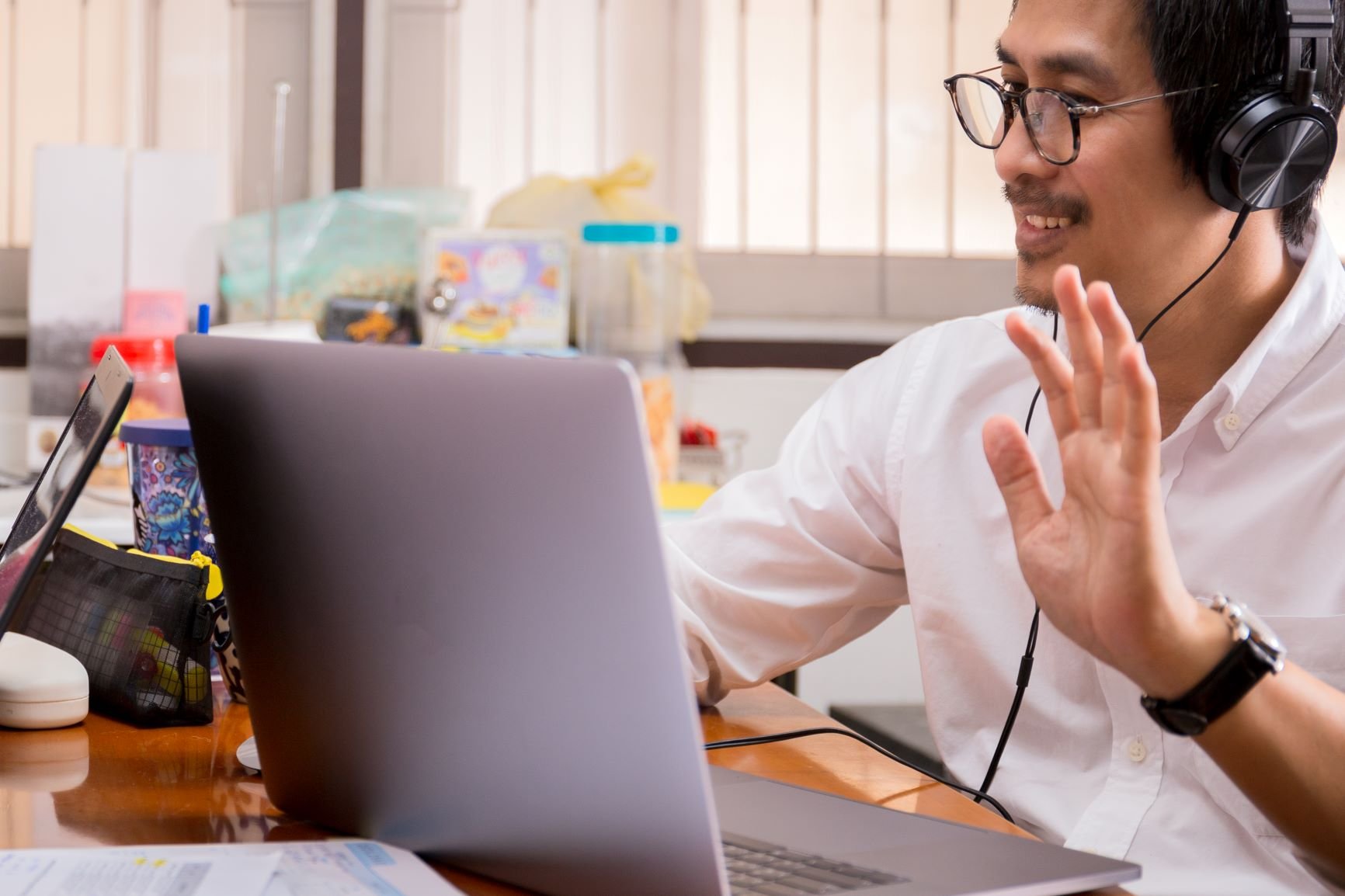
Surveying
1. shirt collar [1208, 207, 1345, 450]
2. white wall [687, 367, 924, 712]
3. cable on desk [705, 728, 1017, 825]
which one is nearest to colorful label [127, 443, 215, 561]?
cable on desk [705, 728, 1017, 825]

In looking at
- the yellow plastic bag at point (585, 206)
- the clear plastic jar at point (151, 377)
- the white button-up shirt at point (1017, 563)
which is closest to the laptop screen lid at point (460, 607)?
the white button-up shirt at point (1017, 563)

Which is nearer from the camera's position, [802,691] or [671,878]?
[671,878]

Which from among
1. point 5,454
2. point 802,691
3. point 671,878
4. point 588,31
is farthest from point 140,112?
point 671,878

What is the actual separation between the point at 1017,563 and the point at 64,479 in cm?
68

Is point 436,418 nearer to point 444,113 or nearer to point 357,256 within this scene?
point 357,256

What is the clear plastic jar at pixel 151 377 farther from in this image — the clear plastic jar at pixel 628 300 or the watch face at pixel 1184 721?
the watch face at pixel 1184 721

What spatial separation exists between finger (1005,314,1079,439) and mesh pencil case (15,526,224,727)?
0.55 metres

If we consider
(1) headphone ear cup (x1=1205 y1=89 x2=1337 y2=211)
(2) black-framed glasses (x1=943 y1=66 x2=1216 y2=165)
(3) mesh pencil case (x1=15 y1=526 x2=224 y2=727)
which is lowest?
(3) mesh pencil case (x1=15 y1=526 x2=224 y2=727)

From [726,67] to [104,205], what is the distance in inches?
41.4

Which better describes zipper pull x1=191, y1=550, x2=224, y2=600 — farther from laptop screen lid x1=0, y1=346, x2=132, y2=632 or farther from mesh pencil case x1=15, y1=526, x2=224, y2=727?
laptop screen lid x1=0, y1=346, x2=132, y2=632

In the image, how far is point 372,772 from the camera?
0.70 m

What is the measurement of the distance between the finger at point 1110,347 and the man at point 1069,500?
0.22ft

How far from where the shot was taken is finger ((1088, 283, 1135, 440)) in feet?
2.35

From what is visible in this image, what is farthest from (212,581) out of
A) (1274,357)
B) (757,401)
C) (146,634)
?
(757,401)
